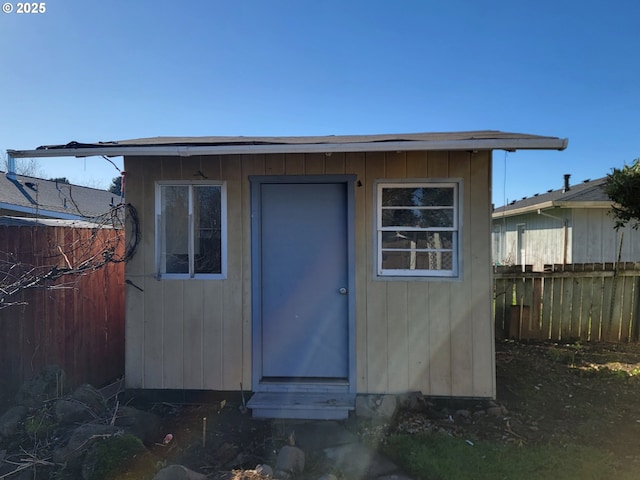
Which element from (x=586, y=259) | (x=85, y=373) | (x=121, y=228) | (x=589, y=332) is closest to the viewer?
(x=85, y=373)

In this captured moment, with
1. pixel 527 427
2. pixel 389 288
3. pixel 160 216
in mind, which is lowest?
pixel 527 427

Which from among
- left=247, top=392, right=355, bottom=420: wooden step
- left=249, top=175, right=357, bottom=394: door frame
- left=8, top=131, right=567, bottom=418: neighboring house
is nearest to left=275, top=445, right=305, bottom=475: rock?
left=247, top=392, right=355, bottom=420: wooden step

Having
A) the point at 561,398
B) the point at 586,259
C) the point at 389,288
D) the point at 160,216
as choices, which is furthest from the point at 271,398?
the point at 586,259

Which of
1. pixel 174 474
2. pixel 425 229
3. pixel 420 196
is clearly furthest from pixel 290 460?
pixel 420 196

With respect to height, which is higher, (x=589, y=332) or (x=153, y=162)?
(x=153, y=162)

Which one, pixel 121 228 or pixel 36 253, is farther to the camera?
pixel 121 228

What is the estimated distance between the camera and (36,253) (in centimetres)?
426

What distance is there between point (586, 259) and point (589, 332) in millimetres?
5553

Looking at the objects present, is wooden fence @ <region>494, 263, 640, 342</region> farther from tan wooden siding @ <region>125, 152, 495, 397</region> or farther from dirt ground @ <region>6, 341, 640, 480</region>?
tan wooden siding @ <region>125, 152, 495, 397</region>

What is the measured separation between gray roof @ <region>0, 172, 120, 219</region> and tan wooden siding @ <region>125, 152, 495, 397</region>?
19.2ft

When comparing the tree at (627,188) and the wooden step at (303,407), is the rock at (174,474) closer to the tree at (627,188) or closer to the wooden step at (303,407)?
the wooden step at (303,407)

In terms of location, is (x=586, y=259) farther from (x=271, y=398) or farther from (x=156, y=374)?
(x=156, y=374)

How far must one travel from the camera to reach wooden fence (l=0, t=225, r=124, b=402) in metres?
4.05

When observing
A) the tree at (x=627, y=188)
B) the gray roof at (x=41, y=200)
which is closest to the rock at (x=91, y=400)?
the gray roof at (x=41, y=200)
